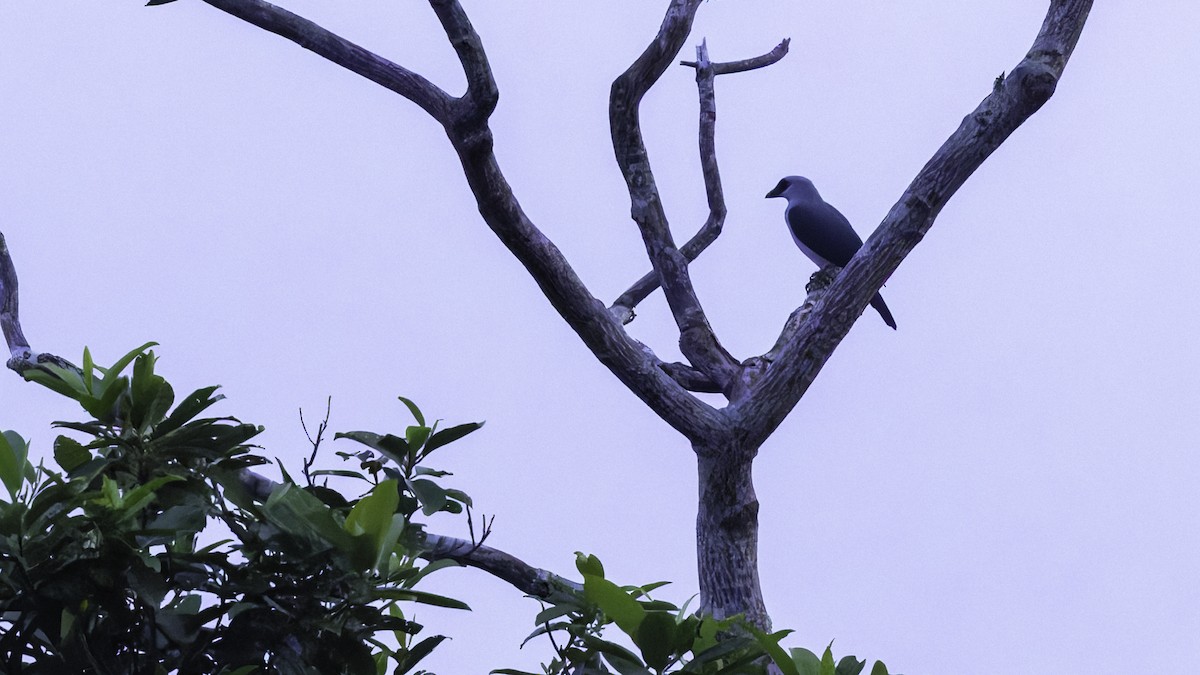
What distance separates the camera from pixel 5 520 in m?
1.52

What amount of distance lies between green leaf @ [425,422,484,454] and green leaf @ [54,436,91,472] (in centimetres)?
52

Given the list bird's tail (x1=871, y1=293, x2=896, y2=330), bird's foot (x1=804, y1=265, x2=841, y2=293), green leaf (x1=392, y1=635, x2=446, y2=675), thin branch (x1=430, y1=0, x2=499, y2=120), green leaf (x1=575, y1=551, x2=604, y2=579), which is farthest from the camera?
bird's tail (x1=871, y1=293, x2=896, y2=330)

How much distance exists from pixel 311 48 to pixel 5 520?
2090 millimetres

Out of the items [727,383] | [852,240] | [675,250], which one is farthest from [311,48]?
[852,240]

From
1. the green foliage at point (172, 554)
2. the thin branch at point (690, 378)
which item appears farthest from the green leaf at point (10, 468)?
the thin branch at point (690, 378)

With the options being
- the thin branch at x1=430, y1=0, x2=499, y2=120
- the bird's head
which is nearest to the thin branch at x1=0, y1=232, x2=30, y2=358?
the thin branch at x1=430, y1=0, x2=499, y2=120

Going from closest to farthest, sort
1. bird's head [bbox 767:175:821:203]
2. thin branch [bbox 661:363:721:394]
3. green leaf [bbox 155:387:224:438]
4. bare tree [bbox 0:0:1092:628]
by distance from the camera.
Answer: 1. green leaf [bbox 155:387:224:438]
2. bare tree [bbox 0:0:1092:628]
3. thin branch [bbox 661:363:721:394]
4. bird's head [bbox 767:175:821:203]

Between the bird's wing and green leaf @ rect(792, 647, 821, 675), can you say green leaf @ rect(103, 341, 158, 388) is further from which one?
the bird's wing

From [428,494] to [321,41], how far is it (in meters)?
1.83

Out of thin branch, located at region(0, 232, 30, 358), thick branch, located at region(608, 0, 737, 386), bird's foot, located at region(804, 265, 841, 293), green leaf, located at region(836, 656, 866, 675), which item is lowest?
green leaf, located at region(836, 656, 866, 675)

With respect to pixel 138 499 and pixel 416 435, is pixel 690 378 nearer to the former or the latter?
pixel 416 435

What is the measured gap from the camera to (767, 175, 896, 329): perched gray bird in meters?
6.63

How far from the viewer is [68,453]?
1.71 m

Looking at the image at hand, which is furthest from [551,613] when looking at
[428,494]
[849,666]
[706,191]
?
[706,191]
